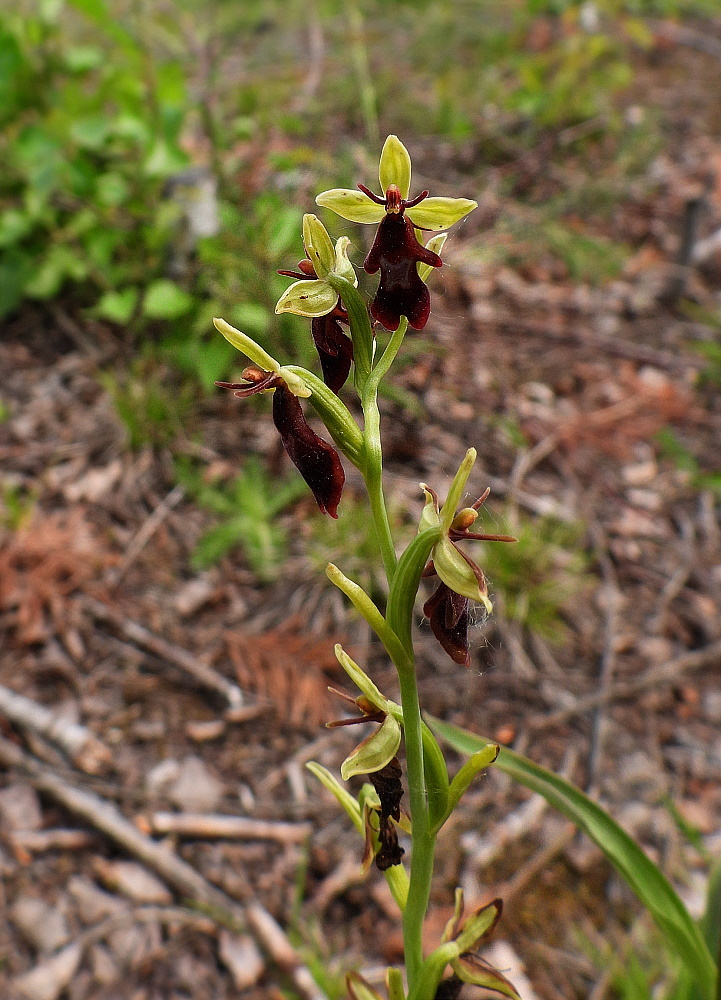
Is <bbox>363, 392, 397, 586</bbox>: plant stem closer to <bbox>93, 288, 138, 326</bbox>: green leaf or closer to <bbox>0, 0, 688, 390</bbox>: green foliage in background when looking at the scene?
<bbox>0, 0, 688, 390</bbox>: green foliage in background

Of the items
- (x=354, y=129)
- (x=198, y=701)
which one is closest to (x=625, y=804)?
(x=198, y=701)

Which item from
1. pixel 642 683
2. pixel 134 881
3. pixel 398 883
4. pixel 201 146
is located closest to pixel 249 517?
pixel 134 881

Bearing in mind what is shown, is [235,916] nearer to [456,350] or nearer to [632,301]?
[456,350]

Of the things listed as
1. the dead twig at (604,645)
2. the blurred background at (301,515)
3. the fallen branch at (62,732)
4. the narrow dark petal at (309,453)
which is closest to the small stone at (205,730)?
the blurred background at (301,515)

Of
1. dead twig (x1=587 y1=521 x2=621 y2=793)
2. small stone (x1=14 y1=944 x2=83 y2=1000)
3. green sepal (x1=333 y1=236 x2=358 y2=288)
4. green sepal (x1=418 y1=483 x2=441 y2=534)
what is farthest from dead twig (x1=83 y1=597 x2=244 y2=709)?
green sepal (x1=333 y1=236 x2=358 y2=288)

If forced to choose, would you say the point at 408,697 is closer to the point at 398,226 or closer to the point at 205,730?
the point at 398,226

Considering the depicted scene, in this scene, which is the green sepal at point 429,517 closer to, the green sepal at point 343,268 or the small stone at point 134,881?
the green sepal at point 343,268
